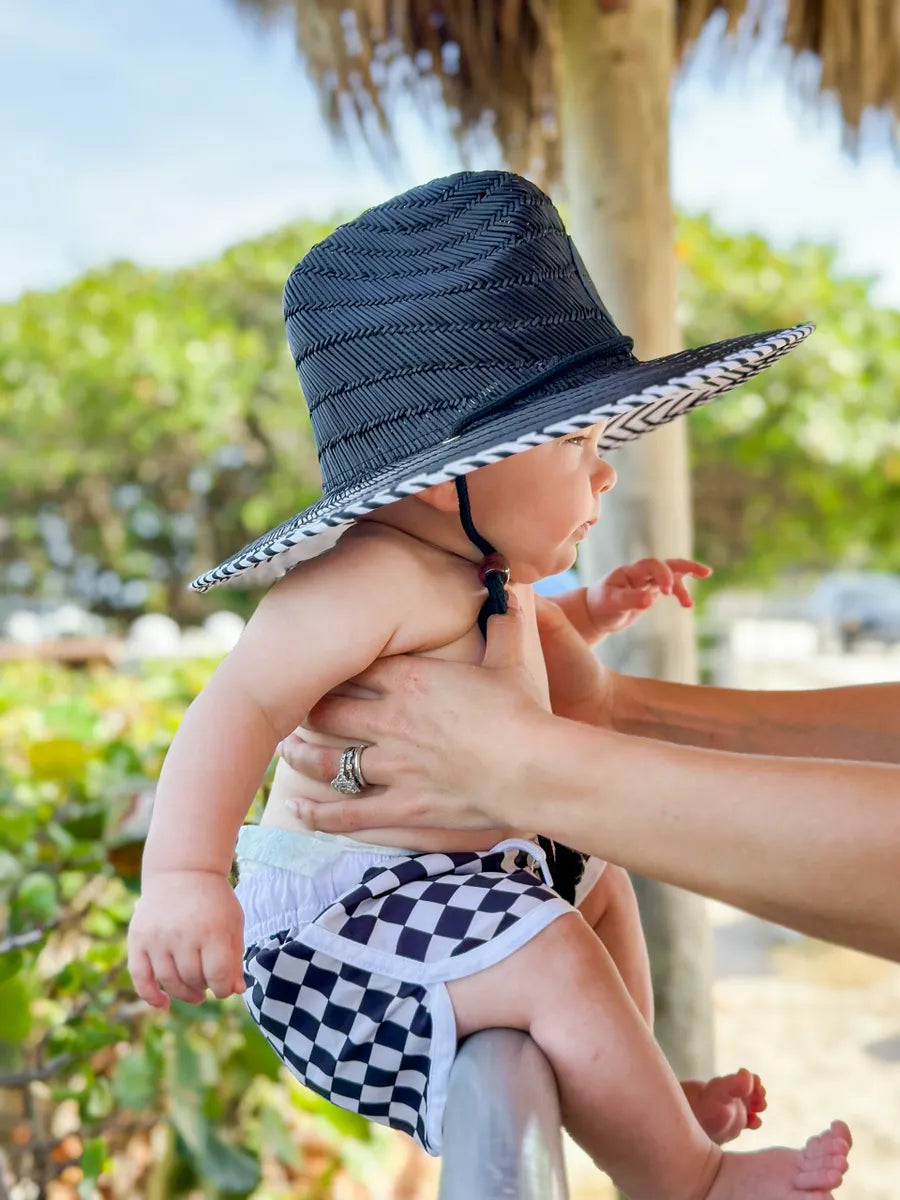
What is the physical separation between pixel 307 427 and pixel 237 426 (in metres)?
0.94

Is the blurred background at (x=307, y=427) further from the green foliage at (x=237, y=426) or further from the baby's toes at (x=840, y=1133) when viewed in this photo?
the baby's toes at (x=840, y=1133)

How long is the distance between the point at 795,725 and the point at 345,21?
6.38 feet

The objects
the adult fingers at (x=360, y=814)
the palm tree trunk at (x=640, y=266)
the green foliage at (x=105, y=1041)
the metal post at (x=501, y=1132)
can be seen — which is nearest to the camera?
the metal post at (x=501, y=1132)

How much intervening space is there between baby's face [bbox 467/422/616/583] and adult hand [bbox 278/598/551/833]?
0.08 metres

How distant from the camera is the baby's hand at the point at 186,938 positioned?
0.90 metres

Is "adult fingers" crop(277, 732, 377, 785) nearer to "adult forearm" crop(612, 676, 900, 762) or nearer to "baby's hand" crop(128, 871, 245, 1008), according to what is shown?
"baby's hand" crop(128, 871, 245, 1008)

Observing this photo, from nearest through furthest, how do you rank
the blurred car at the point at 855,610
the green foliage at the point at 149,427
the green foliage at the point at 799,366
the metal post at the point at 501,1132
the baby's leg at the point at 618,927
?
the metal post at the point at 501,1132
the baby's leg at the point at 618,927
the green foliage at the point at 799,366
the green foliage at the point at 149,427
the blurred car at the point at 855,610

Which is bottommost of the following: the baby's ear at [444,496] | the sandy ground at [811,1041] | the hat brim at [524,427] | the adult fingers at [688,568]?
the sandy ground at [811,1041]

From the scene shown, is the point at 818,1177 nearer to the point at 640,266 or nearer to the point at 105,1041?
the point at 105,1041

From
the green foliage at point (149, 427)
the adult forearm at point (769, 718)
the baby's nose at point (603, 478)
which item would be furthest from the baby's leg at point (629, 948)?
the green foliage at point (149, 427)

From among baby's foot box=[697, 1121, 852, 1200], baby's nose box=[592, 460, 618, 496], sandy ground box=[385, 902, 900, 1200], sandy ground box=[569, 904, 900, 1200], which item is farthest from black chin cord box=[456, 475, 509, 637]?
sandy ground box=[569, 904, 900, 1200]

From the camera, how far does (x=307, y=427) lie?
8570 millimetres

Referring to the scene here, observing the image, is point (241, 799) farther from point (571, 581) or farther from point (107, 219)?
point (107, 219)

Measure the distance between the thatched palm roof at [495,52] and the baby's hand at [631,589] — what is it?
152 cm
